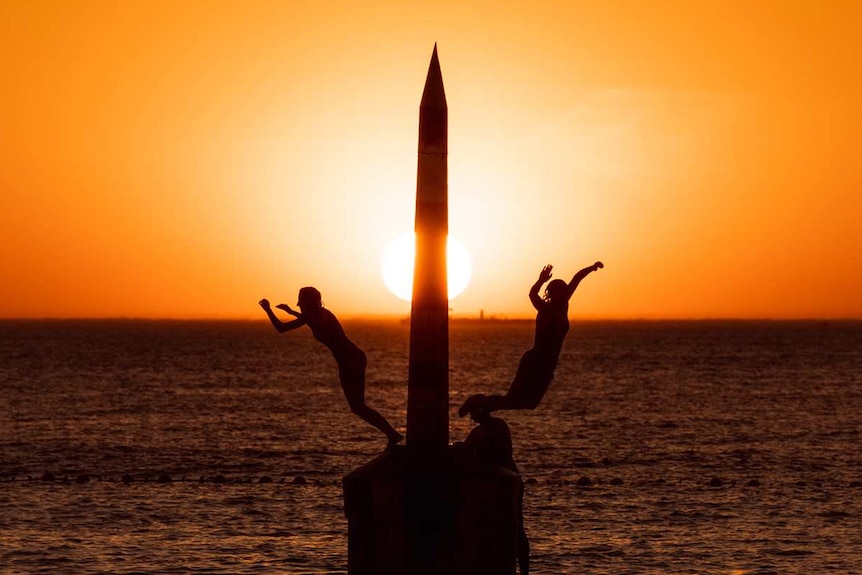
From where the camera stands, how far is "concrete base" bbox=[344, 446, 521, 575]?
54.6 feet

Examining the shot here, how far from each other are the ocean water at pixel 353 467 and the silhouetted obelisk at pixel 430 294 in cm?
1736

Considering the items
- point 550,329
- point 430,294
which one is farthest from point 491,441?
point 430,294

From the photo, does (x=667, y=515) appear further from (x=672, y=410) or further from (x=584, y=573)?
(x=672, y=410)

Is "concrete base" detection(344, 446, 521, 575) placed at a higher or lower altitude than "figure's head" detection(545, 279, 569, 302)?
lower

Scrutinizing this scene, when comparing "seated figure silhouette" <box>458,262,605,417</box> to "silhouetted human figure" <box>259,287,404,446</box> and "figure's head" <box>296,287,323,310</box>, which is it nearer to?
A: "silhouetted human figure" <box>259,287,404,446</box>

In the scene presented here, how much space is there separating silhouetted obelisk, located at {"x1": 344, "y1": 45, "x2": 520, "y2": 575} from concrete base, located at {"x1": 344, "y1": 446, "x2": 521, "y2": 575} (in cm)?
1

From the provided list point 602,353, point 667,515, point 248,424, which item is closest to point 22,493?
point 667,515

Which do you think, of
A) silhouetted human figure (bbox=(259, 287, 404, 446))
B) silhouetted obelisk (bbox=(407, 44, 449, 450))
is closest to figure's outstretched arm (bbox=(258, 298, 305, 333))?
silhouetted human figure (bbox=(259, 287, 404, 446))

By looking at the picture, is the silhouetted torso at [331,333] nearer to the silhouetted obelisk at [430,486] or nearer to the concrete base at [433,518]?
the silhouetted obelisk at [430,486]

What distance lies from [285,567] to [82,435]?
40733 mm

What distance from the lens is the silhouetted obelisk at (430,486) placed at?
16.7 metres

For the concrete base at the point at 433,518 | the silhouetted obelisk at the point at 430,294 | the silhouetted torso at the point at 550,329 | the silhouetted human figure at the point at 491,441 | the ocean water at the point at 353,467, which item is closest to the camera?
the concrete base at the point at 433,518

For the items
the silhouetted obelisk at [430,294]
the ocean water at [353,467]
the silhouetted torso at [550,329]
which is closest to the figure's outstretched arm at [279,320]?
the silhouetted obelisk at [430,294]

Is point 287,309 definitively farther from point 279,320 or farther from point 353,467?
point 353,467
